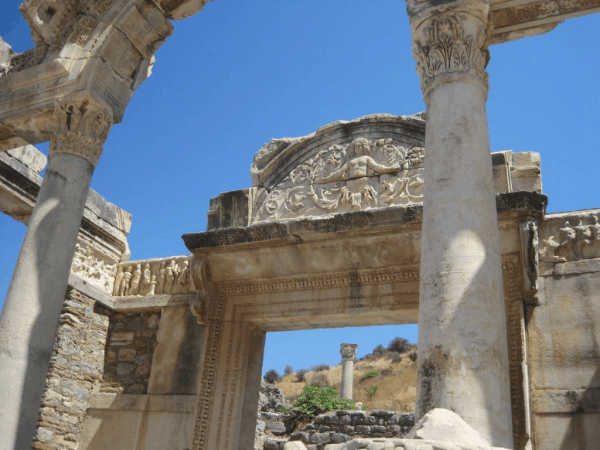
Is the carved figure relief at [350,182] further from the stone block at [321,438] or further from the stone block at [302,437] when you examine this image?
the stone block at [302,437]

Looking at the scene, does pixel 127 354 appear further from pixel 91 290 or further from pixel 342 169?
pixel 342 169

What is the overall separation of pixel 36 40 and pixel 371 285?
5138 millimetres

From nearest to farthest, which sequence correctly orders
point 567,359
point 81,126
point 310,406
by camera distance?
1. point 567,359
2. point 81,126
3. point 310,406

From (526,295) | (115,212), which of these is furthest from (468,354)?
(115,212)

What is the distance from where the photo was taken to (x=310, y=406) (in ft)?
59.2

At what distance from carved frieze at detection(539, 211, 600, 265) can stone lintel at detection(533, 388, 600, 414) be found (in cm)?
134

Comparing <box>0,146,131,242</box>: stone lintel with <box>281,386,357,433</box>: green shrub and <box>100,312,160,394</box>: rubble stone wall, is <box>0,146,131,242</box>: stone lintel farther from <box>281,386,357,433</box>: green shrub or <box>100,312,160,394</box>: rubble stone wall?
<box>281,386,357,433</box>: green shrub

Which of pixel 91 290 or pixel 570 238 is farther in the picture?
pixel 91 290

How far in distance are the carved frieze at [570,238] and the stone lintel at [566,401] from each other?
1.34 metres

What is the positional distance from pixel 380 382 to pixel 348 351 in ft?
19.0

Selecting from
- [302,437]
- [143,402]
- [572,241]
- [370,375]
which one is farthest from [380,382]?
[572,241]

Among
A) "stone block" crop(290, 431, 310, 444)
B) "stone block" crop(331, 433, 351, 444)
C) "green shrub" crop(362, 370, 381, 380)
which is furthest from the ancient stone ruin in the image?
"green shrub" crop(362, 370, 381, 380)

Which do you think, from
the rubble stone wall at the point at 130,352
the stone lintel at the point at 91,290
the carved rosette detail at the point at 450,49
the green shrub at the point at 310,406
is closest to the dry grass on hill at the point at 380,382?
the green shrub at the point at 310,406

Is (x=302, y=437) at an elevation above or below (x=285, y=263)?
below
